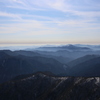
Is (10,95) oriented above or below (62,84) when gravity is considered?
below

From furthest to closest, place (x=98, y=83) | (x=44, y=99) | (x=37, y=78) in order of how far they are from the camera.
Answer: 1. (x=37, y=78)
2. (x=44, y=99)
3. (x=98, y=83)

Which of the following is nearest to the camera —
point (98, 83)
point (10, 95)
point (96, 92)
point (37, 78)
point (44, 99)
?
point (96, 92)

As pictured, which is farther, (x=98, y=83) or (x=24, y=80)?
(x=24, y=80)

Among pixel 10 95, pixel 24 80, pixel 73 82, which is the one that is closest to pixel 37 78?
pixel 24 80

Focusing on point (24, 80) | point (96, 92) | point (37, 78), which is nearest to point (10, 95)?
point (24, 80)

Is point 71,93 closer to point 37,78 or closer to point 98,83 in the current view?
point 98,83

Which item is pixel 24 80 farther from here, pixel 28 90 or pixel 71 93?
pixel 71 93
